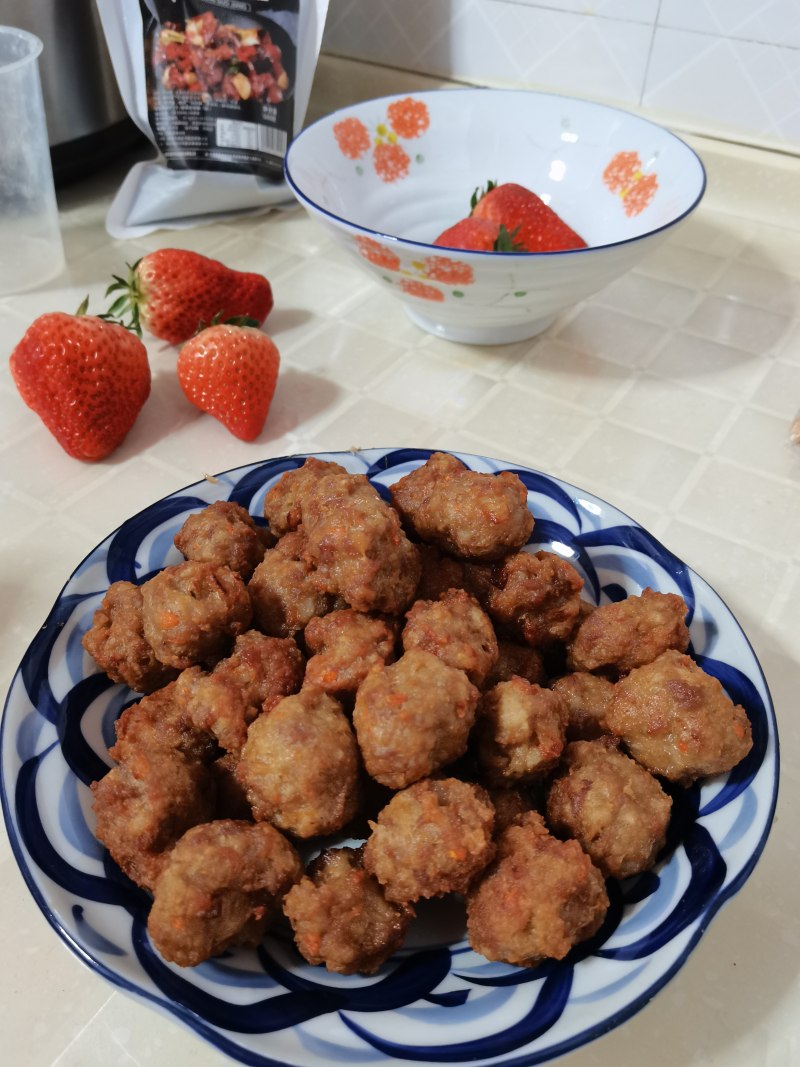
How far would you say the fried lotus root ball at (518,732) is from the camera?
0.77 m

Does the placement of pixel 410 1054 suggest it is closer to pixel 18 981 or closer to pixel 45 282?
pixel 18 981

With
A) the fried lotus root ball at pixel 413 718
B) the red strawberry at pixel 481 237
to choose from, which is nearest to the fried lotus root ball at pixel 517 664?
the fried lotus root ball at pixel 413 718

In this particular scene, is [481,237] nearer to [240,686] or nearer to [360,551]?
[360,551]

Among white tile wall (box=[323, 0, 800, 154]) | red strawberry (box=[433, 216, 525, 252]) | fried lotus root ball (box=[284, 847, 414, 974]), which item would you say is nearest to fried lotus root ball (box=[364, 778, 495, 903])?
fried lotus root ball (box=[284, 847, 414, 974])

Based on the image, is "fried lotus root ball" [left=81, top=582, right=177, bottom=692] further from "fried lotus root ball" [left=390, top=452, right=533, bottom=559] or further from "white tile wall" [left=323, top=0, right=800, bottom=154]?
"white tile wall" [left=323, top=0, right=800, bottom=154]

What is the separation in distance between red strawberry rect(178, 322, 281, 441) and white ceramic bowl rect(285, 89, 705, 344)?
0.22m

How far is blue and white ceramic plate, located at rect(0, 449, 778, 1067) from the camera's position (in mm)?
621

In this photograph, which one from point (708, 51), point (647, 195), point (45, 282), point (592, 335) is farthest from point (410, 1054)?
point (708, 51)

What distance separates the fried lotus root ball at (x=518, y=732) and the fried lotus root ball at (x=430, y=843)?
0.06m

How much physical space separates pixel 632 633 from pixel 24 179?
144cm

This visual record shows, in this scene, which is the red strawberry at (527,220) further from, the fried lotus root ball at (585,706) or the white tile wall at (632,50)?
the fried lotus root ball at (585,706)

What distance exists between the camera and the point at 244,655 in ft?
2.73

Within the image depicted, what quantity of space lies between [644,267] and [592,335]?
299 mm

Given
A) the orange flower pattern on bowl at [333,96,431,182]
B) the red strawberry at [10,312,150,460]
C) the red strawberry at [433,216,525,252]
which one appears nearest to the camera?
the red strawberry at [10,312,150,460]
